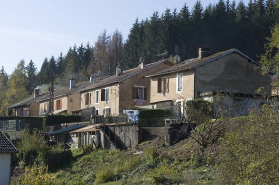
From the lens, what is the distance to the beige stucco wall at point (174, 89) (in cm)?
4131

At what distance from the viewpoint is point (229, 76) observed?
4209 cm

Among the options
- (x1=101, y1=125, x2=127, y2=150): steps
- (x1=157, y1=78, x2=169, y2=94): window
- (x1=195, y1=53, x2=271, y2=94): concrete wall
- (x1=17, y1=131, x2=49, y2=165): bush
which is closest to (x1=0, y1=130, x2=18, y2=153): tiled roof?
(x1=17, y1=131, x2=49, y2=165): bush

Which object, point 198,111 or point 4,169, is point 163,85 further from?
point 4,169

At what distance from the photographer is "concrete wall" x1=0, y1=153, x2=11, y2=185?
31312 millimetres

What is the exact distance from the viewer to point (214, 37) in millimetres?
85438

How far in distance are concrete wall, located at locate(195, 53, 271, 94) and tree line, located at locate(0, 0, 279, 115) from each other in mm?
30073

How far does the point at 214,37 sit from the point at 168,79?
42.4 meters

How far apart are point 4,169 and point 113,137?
33.7 ft

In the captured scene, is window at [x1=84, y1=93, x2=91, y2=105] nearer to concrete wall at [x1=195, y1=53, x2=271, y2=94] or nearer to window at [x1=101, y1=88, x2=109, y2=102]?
window at [x1=101, y1=88, x2=109, y2=102]

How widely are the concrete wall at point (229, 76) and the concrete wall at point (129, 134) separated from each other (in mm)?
6734

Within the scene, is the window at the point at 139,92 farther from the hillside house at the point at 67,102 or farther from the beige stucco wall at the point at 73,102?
the beige stucco wall at the point at 73,102

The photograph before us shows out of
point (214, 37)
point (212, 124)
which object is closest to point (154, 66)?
point (212, 124)

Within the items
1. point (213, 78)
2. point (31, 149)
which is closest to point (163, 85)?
point (213, 78)

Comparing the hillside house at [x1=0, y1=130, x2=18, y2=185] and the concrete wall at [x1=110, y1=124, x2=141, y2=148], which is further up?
the concrete wall at [x1=110, y1=124, x2=141, y2=148]
